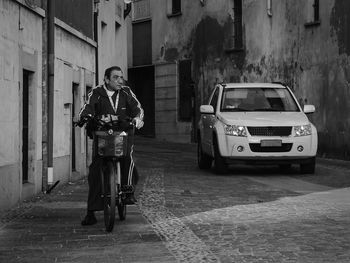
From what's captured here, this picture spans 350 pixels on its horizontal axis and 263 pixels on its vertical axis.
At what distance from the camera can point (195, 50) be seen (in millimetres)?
31953

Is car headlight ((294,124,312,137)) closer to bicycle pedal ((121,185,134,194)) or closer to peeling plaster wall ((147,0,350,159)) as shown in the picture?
peeling plaster wall ((147,0,350,159))

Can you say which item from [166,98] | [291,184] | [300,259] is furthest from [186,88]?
[300,259]

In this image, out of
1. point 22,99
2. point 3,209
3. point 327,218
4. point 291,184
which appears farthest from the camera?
point 291,184

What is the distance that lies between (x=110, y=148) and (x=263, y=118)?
7757 mm

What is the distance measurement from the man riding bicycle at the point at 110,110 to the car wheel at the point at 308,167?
25.8 feet

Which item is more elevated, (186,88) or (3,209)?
(186,88)

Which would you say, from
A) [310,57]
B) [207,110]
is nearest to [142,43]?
[310,57]

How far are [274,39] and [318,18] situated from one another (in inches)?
117

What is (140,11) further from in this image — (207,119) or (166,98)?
(207,119)

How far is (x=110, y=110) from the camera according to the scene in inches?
343

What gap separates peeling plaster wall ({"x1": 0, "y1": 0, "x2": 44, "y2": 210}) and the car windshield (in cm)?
518

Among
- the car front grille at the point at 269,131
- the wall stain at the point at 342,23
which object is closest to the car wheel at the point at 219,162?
the car front grille at the point at 269,131

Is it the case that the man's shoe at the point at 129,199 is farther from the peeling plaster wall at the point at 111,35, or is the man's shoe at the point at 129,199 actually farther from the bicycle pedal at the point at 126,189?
the peeling plaster wall at the point at 111,35

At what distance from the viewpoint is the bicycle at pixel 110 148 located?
8.29 metres
